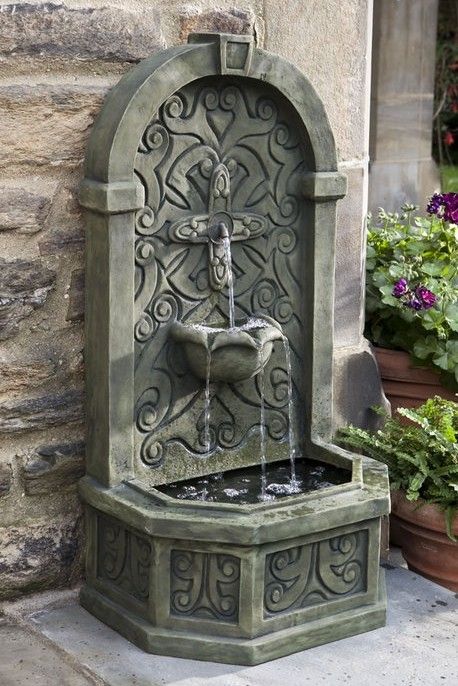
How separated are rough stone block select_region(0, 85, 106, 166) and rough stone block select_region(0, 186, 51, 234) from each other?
0.26ft

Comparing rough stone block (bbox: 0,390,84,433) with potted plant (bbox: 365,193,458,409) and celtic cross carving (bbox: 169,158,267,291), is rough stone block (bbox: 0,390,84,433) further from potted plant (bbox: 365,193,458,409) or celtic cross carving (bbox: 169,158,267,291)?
potted plant (bbox: 365,193,458,409)

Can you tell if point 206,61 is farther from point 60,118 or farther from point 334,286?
point 334,286

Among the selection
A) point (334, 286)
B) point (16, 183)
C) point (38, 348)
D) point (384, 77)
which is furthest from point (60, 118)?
point (384, 77)

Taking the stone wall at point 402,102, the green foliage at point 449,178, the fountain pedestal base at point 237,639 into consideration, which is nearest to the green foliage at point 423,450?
the fountain pedestal base at point 237,639

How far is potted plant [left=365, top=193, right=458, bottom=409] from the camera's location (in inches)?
166

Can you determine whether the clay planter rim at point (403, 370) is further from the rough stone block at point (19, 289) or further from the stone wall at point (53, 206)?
the rough stone block at point (19, 289)

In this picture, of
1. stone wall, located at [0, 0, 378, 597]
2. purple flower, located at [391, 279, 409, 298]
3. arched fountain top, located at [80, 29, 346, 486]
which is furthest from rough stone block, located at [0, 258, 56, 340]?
purple flower, located at [391, 279, 409, 298]

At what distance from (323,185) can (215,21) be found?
524 millimetres

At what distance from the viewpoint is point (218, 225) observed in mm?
3619

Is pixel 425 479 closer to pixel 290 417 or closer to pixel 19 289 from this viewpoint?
pixel 290 417

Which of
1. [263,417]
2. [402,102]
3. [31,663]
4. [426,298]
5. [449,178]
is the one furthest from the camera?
[449,178]

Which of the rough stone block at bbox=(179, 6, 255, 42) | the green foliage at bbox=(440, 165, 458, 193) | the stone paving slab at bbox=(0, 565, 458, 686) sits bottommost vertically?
the stone paving slab at bbox=(0, 565, 458, 686)

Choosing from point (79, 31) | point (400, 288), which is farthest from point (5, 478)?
point (400, 288)

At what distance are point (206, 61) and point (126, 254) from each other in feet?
1.73
